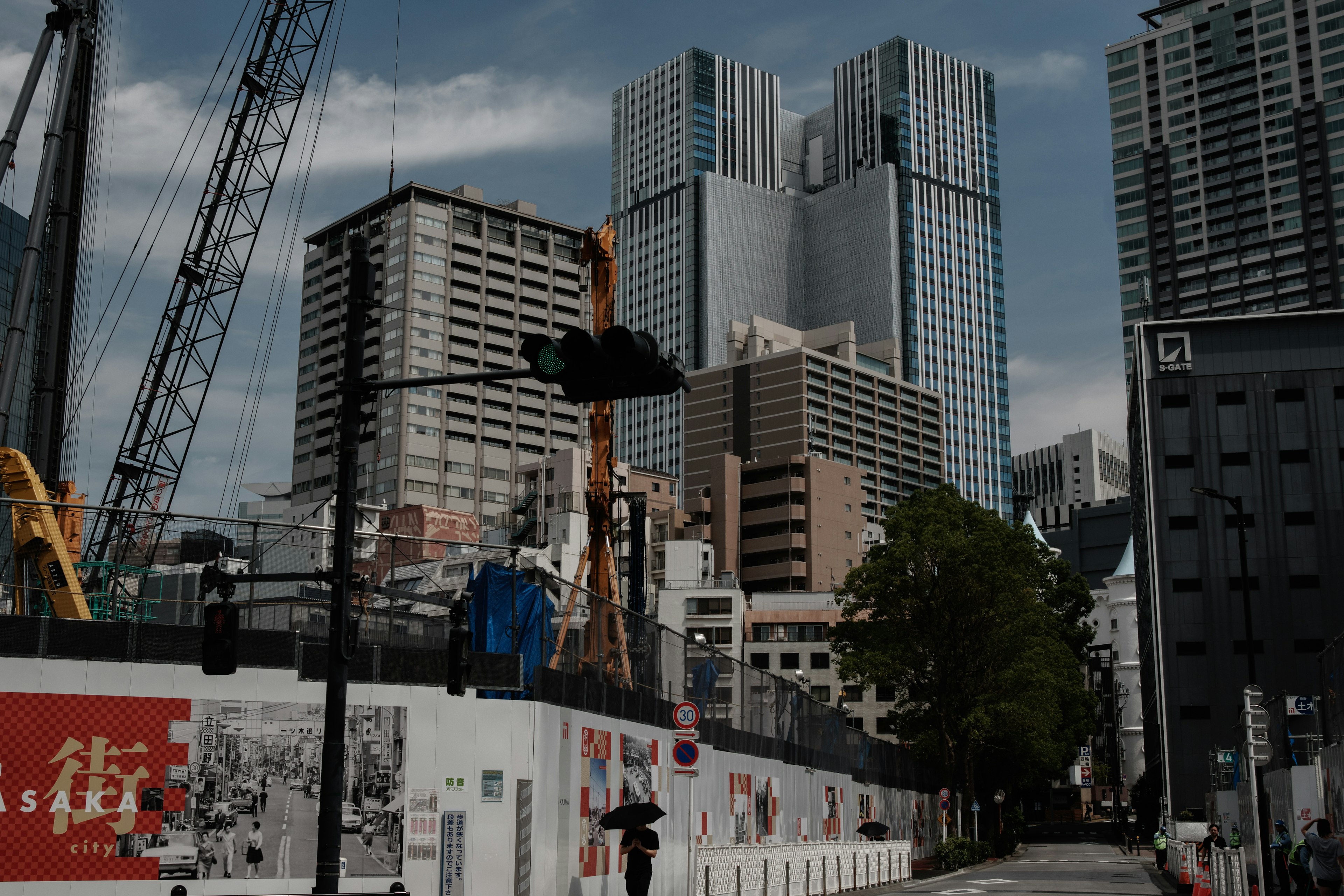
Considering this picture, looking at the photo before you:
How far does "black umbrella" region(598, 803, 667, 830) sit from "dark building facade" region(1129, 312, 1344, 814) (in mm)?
69470

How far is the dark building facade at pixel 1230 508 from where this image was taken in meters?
84.5

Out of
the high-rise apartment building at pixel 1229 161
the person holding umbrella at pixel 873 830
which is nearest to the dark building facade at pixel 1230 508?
the person holding umbrella at pixel 873 830


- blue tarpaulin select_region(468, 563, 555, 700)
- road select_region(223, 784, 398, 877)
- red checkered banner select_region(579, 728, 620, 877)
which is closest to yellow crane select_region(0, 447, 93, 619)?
road select_region(223, 784, 398, 877)

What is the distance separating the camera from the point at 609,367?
10.4 m

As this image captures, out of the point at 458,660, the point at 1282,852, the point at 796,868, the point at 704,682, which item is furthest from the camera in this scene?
the point at 704,682

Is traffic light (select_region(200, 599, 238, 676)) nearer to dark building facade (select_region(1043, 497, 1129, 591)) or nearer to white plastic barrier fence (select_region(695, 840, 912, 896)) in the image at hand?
white plastic barrier fence (select_region(695, 840, 912, 896))

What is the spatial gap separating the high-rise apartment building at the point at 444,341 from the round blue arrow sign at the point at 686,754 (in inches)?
5274

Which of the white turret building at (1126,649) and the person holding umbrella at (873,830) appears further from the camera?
the white turret building at (1126,649)

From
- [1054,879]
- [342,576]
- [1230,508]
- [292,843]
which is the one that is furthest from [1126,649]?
[342,576]

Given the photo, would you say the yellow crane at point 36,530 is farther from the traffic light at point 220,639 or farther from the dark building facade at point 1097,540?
the dark building facade at point 1097,540

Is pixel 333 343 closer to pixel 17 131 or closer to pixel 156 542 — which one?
pixel 17 131

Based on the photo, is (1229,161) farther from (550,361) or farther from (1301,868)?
(550,361)

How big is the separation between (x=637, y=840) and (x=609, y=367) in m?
12.5

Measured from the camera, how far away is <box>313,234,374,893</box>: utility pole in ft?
42.1
